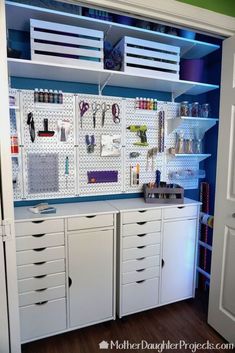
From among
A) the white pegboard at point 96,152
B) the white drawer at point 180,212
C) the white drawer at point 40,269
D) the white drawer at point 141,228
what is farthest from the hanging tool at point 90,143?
the white drawer at point 40,269

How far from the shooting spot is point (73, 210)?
6.01 feet

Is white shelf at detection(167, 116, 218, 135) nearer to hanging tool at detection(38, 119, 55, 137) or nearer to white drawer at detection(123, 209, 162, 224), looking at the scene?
white drawer at detection(123, 209, 162, 224)

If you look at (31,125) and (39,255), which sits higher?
(31,125)

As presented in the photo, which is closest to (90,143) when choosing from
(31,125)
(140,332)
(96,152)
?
(96,152)

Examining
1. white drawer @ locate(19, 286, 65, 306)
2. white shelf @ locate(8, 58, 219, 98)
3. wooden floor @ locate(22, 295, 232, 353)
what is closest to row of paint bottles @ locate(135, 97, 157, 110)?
white shelf @ locate(8, 58, 219, 98)

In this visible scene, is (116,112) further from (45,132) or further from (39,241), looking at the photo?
(39,241)

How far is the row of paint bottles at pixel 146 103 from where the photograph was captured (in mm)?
2178

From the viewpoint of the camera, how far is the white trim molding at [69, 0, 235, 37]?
1295 millimetres

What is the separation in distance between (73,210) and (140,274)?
80 centimetres

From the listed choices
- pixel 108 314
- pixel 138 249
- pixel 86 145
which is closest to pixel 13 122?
pixel 86 145

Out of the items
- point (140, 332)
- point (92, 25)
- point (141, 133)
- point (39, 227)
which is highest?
point (92, 25)

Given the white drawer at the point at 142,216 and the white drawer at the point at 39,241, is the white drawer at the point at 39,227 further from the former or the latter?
the white drawer at the point at 142,216

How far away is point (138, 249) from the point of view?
195 cm

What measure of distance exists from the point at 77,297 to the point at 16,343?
0.54 m
